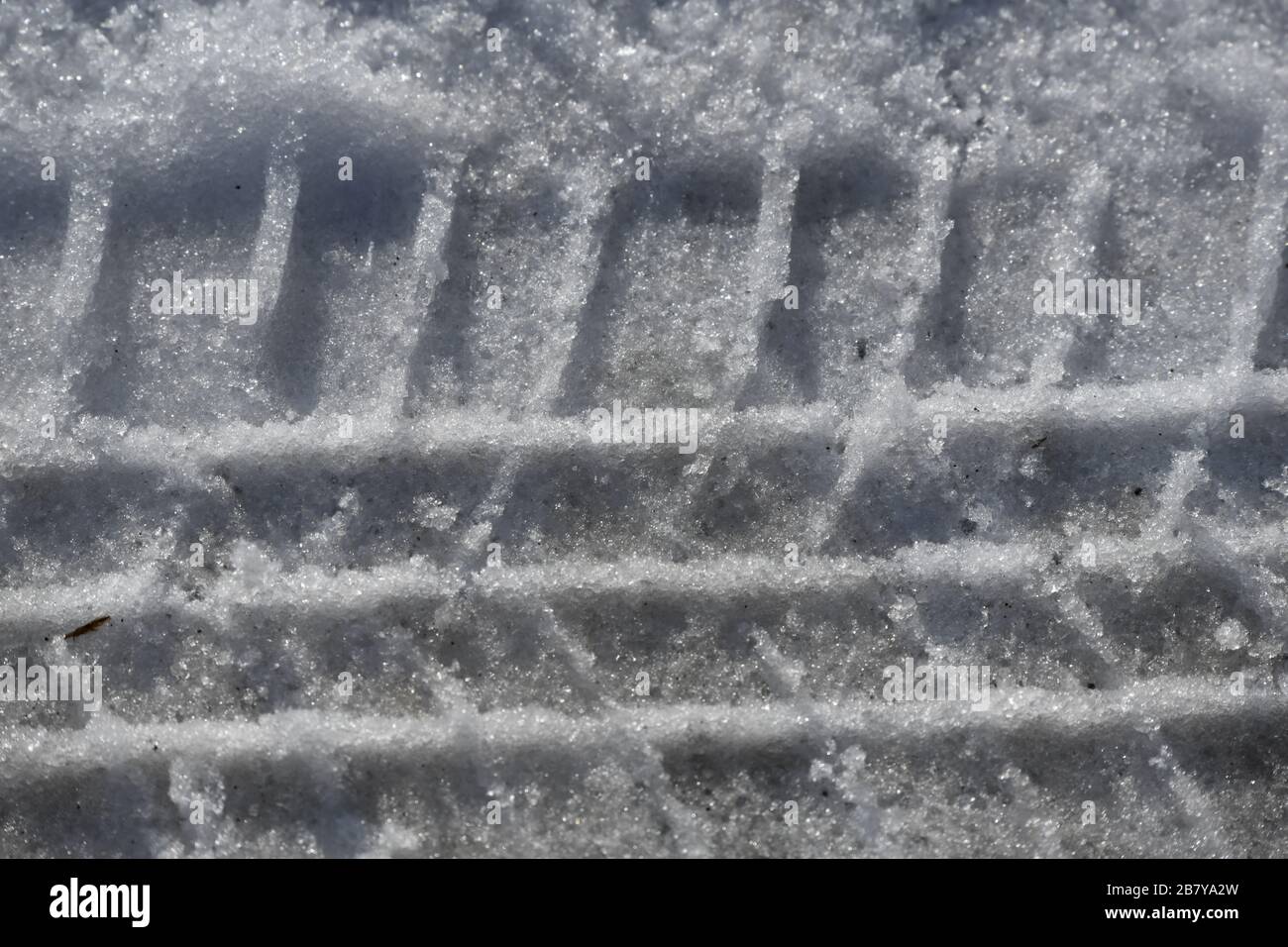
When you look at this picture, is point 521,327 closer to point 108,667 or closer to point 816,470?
point 816,470

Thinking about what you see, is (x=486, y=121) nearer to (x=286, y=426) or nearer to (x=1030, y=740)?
(x=286, y=426)

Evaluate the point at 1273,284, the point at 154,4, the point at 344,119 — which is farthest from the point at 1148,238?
the point at 154,4

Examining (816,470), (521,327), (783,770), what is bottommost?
(783,770)

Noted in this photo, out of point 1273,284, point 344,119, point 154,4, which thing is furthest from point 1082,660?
point 154,4

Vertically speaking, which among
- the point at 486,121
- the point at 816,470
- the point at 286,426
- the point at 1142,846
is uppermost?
the point at 486,121

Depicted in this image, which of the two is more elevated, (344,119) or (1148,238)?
(344,119)

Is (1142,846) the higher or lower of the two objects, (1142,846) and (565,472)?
the lower
